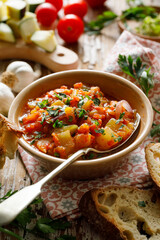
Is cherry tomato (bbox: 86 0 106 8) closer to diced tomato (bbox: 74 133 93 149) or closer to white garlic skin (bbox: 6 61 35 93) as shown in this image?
white garlic skin (bbox: 6 61 35 93)

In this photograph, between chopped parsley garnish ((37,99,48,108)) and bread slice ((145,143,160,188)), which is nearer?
bread slice ((145,143,160,188))

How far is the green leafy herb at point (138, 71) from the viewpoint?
12.6 ft

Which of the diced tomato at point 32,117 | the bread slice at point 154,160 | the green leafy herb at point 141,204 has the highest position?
the diced tomato at point 32,117

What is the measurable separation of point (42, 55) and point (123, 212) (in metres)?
2.90

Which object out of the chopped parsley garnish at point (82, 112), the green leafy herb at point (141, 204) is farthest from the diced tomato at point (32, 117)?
the green leafy herb at point (141, 204)

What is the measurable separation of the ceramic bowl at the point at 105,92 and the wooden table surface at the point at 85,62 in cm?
43

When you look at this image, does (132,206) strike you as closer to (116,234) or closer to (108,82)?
(116,234)

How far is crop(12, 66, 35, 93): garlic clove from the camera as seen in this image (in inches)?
175

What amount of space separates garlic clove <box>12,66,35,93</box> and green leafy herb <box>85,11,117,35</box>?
5.73ft

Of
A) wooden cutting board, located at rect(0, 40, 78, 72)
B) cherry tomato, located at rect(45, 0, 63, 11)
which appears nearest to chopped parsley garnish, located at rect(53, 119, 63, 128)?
wooden cutting board, located at rect(0, 40, 78, 72)

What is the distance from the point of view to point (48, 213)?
10.4ft

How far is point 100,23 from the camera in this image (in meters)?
5.83

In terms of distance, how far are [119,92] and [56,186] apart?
1.33 metres

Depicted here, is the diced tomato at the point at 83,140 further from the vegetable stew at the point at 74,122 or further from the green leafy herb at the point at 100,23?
the green leafy herb at the point at 100,23
